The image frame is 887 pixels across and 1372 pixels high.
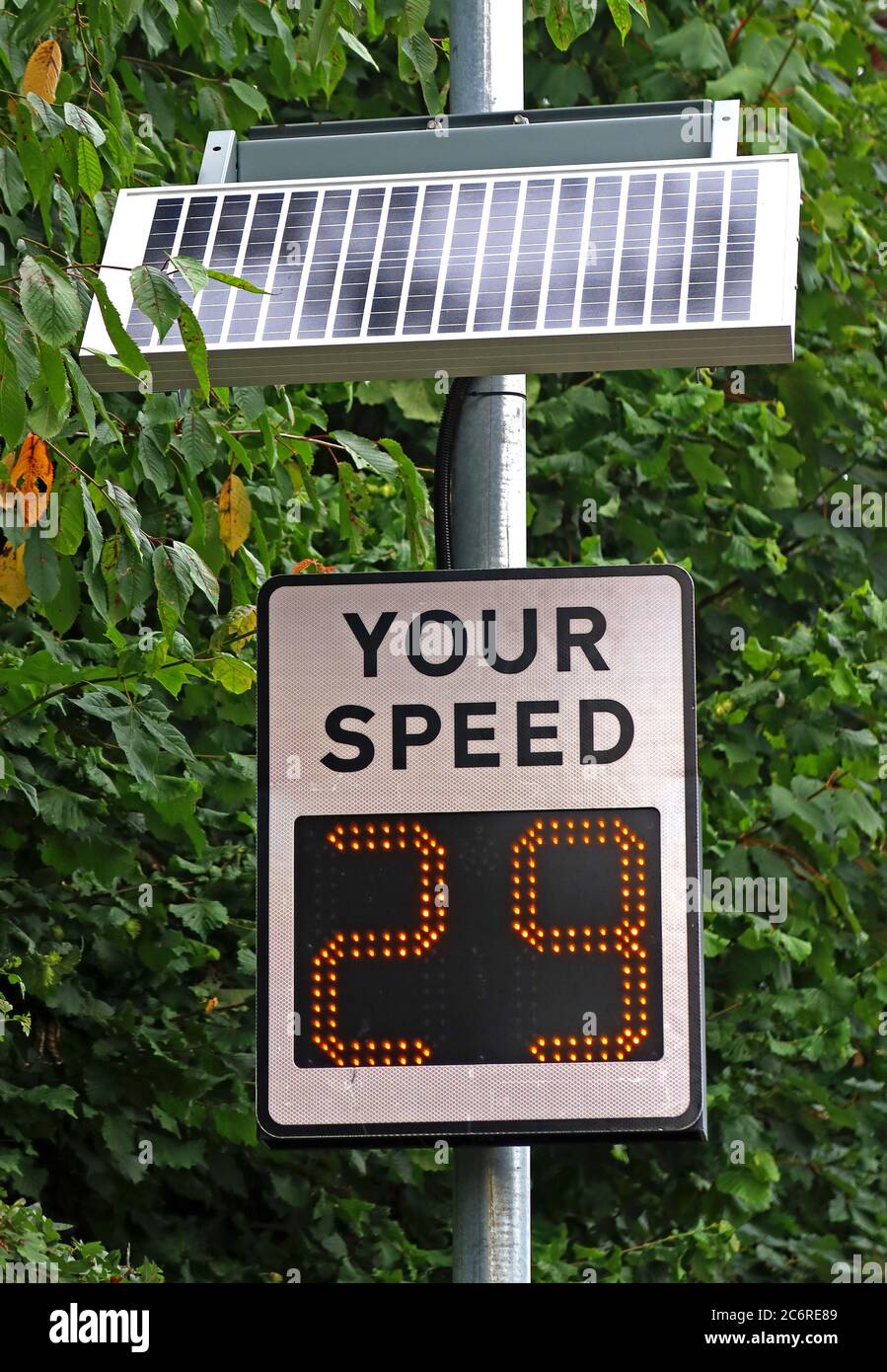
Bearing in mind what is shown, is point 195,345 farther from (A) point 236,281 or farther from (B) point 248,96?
(B) point 248,96

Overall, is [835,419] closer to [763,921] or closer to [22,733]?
[763,921]

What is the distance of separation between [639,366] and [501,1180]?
4.03 ft

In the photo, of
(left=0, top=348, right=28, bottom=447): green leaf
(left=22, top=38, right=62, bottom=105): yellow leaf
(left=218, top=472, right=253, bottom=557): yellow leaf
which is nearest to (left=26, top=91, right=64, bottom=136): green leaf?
(left=0, top=348, right=28, bottom=447): green leaf

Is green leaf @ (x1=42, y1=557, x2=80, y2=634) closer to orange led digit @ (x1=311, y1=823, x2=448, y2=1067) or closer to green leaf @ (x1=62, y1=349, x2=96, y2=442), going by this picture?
green leaf @ (x1=62, y1=349, x2=96, y2=442)

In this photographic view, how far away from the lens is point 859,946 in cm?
827

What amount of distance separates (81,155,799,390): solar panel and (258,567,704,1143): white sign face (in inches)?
18.8

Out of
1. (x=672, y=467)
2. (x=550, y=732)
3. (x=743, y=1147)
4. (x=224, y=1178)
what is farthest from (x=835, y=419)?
(x=550, y=732)

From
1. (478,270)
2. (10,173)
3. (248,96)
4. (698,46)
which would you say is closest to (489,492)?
(478,270)

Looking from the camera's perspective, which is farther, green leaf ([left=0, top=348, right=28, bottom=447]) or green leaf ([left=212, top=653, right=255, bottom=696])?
green leaf ([left=212, top=653, right=255, bottom=696])

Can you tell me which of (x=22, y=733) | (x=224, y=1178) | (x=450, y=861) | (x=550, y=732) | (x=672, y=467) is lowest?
(x=224, y=1178)

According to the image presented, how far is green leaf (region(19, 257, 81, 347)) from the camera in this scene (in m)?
3.21

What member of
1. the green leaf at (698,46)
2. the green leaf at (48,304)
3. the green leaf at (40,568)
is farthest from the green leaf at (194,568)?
the green leaf at (698,46)

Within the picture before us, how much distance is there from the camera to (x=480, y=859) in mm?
3244

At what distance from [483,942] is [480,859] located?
0.13 metres
